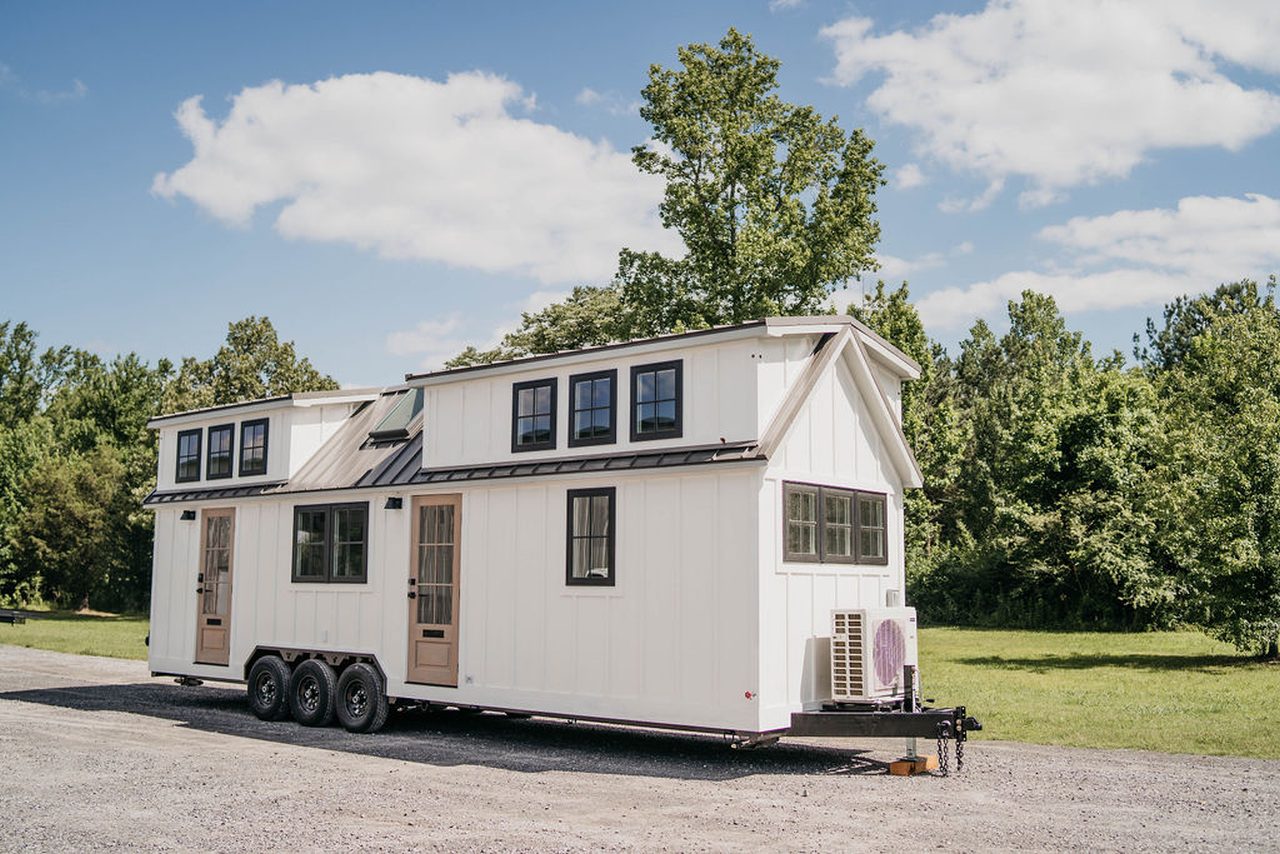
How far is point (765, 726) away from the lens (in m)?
11.9

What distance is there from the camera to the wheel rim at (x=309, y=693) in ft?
53.3

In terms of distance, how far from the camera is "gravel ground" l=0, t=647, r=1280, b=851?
9047 mm

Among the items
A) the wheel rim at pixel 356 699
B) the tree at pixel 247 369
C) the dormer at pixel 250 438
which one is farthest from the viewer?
the tree at pixel 247 369

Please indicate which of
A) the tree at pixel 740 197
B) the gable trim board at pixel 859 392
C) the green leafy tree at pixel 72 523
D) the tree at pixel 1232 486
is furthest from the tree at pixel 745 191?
the green leafy tree at pixel 72 523

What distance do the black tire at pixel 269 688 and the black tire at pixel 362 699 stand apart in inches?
45.3

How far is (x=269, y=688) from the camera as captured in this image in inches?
669

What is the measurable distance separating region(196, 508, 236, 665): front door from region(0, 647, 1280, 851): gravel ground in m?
1.96

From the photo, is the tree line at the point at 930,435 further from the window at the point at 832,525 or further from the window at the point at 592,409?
the window at the point at 592,409

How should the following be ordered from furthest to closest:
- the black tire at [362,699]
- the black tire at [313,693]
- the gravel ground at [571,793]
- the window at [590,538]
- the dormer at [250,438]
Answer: the dormer at [250,438] < the black tire at [313,693] < the black tire at [362,699] < the window at [590,538] < the gravel ground at [571,793]

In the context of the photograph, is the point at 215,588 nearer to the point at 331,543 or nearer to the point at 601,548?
the point at 331,543

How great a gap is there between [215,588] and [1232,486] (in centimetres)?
1984

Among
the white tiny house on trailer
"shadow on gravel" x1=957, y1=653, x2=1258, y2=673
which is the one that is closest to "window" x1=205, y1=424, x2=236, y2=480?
the white tiny house on trailer

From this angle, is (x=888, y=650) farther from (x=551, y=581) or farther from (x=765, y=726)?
(x=551, y=581)

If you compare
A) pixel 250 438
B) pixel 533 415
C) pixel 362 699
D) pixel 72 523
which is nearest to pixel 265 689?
pixel 362 699
